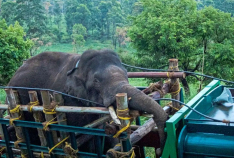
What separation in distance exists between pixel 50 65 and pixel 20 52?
7.47 m

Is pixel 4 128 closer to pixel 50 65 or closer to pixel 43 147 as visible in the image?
pixel 43 147

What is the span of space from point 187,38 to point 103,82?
886 centimetres

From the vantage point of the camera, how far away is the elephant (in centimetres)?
288

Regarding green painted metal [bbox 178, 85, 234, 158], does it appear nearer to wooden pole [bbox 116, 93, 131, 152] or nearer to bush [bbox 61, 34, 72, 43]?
wooden pole [bbox 116, 93, 131, 152]

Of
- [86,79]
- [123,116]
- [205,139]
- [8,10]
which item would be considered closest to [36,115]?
[86,79]

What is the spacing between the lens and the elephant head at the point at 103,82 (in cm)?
288

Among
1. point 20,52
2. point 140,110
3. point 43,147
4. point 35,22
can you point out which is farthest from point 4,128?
point 35,22

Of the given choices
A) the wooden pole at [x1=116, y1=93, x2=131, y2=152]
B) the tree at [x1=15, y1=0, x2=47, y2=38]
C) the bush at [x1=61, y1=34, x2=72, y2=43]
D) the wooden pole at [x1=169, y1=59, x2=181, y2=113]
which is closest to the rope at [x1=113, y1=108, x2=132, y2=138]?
the wooden pole at [x1=116, y1=93, x2=131, y2=152]

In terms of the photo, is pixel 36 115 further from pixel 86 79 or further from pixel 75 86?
pixel 86 79

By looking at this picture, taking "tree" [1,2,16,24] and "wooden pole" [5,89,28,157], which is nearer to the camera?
"wooden pole" [5,89,28,157]

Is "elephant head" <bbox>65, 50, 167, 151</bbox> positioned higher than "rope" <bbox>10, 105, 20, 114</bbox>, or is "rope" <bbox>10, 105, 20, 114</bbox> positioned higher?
"elephant head" <bbox>65, 50, 167, 151</bbox>

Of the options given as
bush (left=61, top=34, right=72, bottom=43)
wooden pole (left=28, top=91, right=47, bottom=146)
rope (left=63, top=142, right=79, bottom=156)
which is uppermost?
wooden pole (left=28, top=91, right=47, bottom=146)

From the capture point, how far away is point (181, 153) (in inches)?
90.7

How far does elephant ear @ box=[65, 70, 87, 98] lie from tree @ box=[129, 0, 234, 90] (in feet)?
25.3
